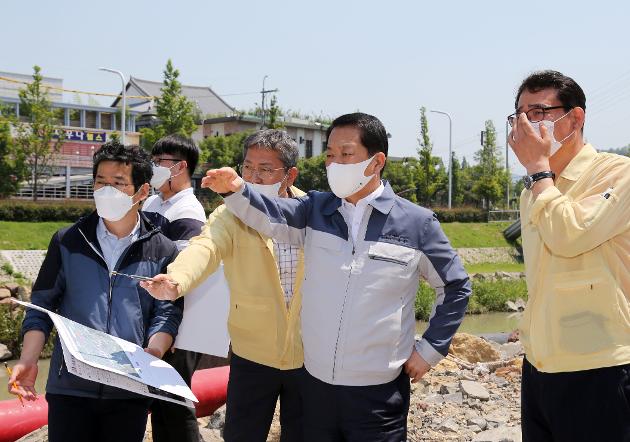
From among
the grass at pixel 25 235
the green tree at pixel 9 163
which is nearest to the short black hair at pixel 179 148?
the grass at pixel 25 235

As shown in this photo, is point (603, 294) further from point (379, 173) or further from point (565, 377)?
point (379, 173)

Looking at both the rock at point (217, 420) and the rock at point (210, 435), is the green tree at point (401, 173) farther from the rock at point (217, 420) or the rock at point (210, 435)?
the rock at point (210, 435)

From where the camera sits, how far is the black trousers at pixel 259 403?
3057mm

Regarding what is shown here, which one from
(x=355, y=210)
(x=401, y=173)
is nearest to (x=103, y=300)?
(x=355, y=210)

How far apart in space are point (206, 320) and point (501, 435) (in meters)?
2.00

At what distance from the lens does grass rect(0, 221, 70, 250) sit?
18656 mm

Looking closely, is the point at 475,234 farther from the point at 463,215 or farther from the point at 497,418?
the point at 497,418

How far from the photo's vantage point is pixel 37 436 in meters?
4.09

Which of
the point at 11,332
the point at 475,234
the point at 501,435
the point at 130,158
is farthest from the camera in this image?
the point at 475,234

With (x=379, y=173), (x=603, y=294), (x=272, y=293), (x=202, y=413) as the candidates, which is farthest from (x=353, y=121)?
(x=202, y=413)

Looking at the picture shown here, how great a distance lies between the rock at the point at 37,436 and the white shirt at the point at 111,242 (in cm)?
181

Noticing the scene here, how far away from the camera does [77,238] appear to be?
280cm

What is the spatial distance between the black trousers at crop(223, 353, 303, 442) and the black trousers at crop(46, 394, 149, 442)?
45cm

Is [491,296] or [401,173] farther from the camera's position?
[401,173]
